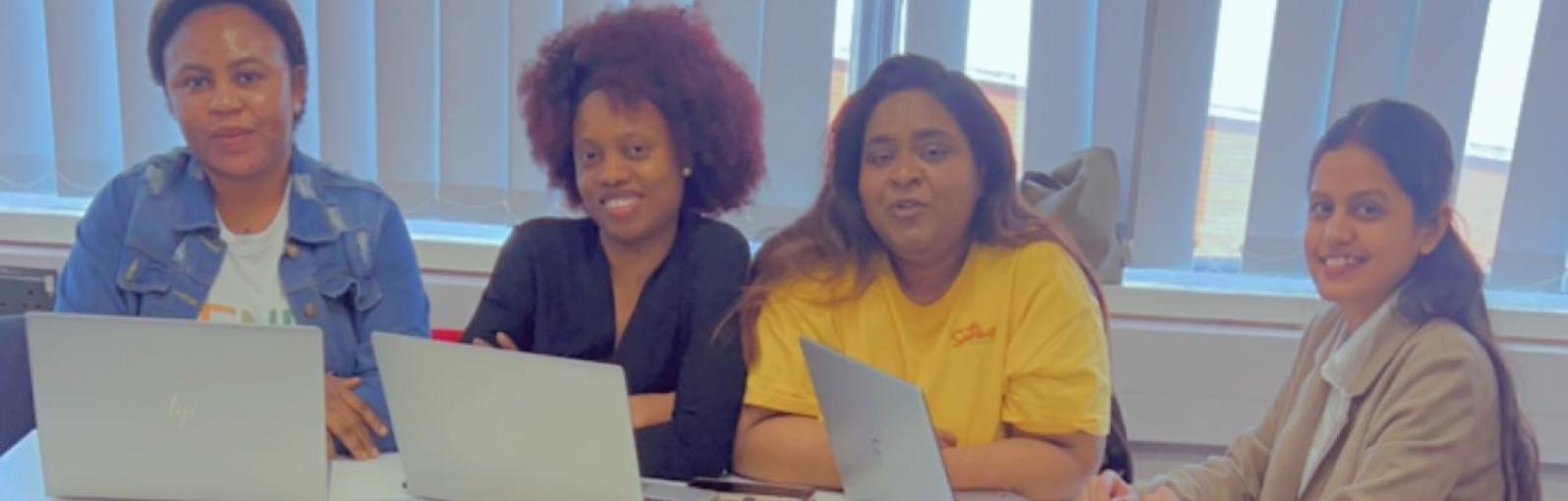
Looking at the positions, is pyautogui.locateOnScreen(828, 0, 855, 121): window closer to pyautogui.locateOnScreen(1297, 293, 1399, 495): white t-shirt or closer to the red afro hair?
the red afro hair

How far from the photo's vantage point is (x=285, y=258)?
1579 millimetres

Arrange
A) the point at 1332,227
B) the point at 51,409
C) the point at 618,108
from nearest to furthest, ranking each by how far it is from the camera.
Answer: the point at 51,409 → the point at 1332,227 → the point at 618,108

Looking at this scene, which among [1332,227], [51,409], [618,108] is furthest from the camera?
[618,108]

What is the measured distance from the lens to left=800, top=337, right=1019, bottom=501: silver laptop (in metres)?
→ 1.03

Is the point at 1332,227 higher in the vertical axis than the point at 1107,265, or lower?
higher

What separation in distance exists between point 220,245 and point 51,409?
44 cm

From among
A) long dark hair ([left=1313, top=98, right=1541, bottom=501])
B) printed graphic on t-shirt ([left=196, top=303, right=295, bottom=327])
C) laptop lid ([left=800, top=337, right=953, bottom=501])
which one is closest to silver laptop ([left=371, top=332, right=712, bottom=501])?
laptop lid ([left=800, top=337, right=953, bottom=501])

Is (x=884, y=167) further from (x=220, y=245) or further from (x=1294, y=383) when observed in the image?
(x=220, y=245)

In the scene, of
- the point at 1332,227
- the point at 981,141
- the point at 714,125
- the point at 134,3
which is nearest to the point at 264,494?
the point at 714,125

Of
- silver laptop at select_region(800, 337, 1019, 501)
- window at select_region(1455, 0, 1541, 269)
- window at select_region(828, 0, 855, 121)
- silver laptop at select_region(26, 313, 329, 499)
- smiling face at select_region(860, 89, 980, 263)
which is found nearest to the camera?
silver laptop at select_region(800, 337, 1019, 501)

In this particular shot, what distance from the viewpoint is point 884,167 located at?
1.44 meters

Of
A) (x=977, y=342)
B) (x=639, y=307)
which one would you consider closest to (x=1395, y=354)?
(x=977, y=342)

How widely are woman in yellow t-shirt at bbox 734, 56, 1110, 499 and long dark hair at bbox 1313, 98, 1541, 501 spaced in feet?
1.18

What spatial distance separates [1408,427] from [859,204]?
0.68m
